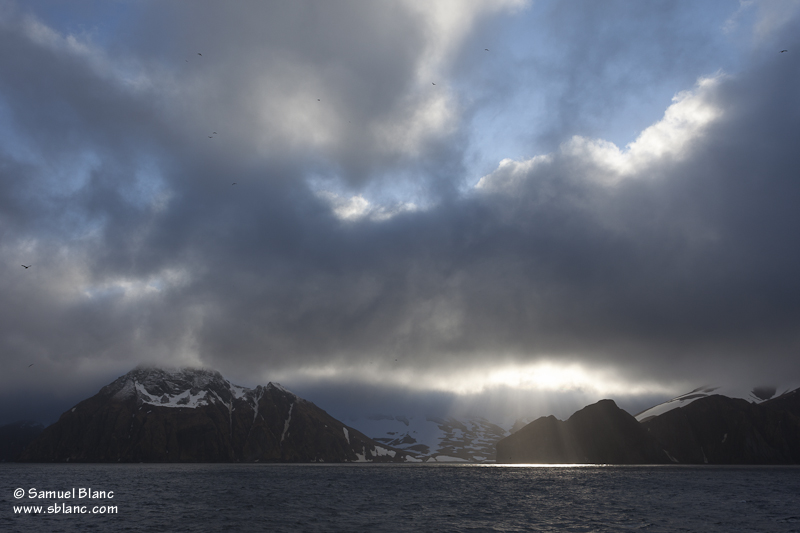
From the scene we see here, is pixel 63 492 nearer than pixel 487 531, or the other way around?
pixel 487 531

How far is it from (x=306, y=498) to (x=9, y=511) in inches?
1980

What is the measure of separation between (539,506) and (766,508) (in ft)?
129

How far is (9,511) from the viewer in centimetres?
7456

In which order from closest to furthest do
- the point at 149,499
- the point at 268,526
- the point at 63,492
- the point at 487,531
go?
1. the point at 487,531
2. the point at 268,526
3. the point at 149,499
4. the point at 63,492

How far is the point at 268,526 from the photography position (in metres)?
61.2

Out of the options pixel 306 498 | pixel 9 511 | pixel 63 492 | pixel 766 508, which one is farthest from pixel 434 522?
pixel 63 492

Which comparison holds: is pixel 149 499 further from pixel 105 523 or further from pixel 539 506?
pixel 539 506

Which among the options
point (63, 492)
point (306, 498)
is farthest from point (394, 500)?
point (63, 492)

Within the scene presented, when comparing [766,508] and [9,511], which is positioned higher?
[9,511]

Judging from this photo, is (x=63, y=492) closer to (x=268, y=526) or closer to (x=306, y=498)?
(x=306, y=498)

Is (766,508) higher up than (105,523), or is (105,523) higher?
(105,523)

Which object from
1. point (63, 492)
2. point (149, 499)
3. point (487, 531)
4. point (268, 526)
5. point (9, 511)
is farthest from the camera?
point (63, 492)

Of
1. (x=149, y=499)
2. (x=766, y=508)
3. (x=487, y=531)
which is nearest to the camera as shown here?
(x=487, y=531)

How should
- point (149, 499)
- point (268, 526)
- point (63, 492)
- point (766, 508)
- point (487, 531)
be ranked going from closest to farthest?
point (487, 531) → point (268, 526) → point (766, 508) → point (149, 499) → point (63, 492)
